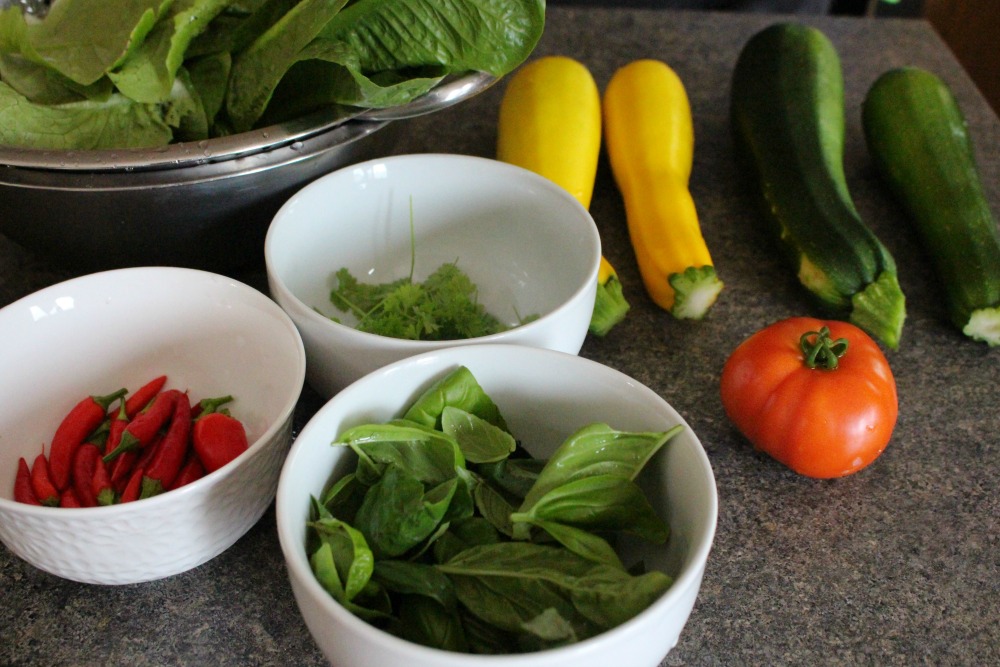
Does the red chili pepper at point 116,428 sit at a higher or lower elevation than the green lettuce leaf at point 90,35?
lower

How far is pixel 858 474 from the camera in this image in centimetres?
84

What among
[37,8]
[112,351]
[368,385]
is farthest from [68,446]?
[37,8]

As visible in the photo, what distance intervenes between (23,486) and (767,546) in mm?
657

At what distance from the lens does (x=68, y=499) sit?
705 mm

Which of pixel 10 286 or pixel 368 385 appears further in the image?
pixel 10 286

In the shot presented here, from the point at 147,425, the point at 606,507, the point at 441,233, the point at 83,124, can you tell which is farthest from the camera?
the point at 441,233

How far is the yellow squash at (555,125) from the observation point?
1.12m

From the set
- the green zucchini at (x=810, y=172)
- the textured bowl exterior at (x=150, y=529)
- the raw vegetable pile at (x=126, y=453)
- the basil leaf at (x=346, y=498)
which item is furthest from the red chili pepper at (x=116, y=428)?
the green zucchini at (x=810, y=172)

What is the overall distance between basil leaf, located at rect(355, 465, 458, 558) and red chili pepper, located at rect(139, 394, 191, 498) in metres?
0.18

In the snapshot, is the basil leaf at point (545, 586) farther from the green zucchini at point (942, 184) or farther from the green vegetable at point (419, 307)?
the green zucchini at point (942, 184)

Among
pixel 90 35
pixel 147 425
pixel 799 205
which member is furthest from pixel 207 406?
pixel 799 205

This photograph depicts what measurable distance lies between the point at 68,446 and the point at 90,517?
181mm

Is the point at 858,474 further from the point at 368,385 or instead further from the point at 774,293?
the point at 368,385

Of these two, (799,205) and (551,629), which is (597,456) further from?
(799,205)
